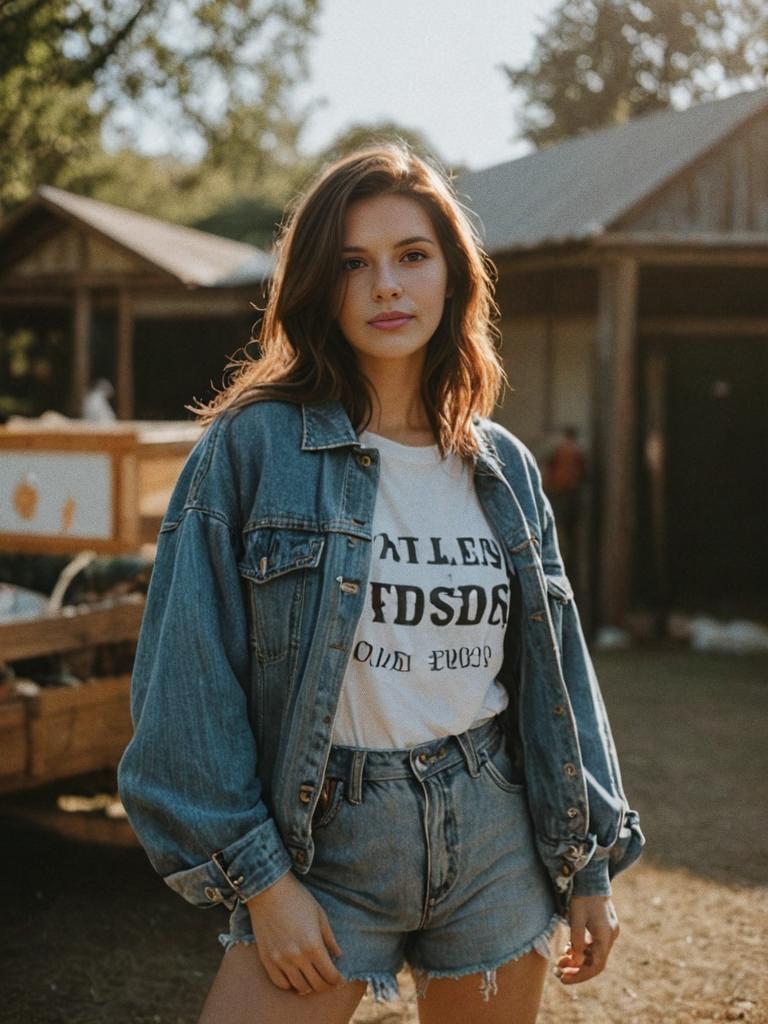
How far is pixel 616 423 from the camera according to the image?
9.16m

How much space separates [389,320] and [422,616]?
1.61 feet

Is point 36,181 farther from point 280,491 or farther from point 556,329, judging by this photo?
point 280,491

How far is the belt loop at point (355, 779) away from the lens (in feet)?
5.78

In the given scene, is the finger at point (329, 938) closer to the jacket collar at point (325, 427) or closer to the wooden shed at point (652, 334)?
the jacket collar at point (325, 427)

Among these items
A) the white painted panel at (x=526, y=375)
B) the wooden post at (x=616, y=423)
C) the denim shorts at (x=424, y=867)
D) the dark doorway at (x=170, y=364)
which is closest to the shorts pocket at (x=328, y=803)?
the denim shorts at (x=424, y=867)

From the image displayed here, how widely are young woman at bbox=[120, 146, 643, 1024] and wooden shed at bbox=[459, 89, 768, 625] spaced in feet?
23.5

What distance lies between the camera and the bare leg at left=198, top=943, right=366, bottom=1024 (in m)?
1.67

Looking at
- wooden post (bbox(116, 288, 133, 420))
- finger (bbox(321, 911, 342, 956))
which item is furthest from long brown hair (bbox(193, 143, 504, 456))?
wooden post (bbox(116, 288, 133, 420))

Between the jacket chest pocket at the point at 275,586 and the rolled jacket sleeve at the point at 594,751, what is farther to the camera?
the rolled jacket sleeve at the point at 594,751

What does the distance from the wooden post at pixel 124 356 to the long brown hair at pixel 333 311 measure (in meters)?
13.9

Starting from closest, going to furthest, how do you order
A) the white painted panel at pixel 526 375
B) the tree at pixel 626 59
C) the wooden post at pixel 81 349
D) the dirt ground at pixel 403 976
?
the dirt ground at pixel 403 976 → the white painted panel at pixel 526 375 → the wooden post at pixel 81 349 → the tree at pixel 626 59

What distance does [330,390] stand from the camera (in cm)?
190

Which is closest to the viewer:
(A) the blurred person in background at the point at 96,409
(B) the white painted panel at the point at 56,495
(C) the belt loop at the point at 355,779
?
(C) the belt loop at the point at 355,779

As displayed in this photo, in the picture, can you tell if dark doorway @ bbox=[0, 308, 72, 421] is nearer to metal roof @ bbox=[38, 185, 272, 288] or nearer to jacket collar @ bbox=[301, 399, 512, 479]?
metal roof @ bbox=[38, 185, 272, 288]
